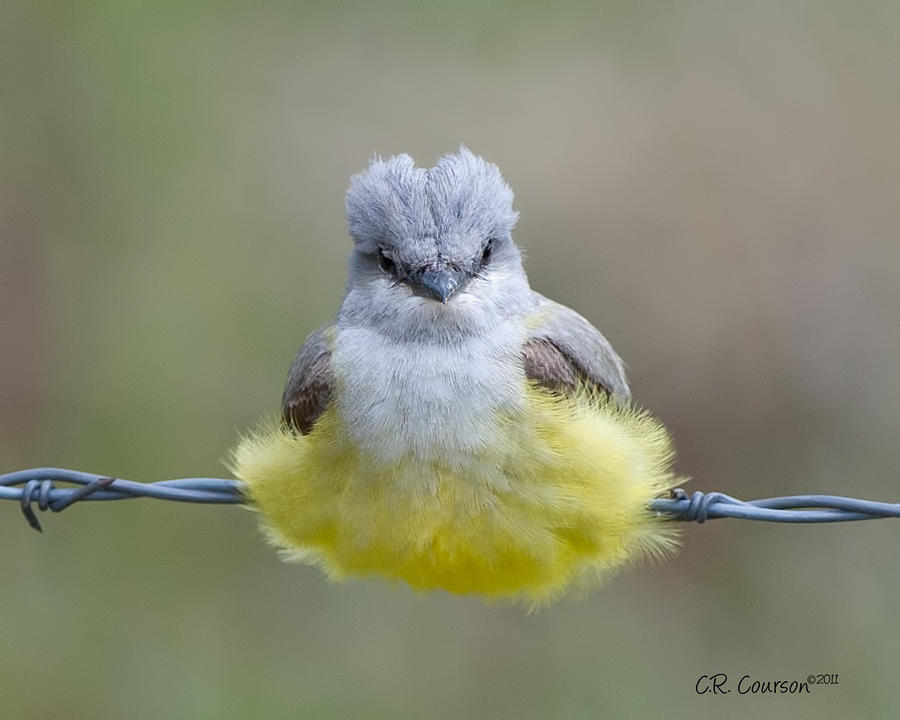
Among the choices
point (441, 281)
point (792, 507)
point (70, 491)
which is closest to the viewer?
point (792, 507)

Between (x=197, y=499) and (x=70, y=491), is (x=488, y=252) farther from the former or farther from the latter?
(x=70, y=491)

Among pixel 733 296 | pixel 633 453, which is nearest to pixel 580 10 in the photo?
pixel 733 296

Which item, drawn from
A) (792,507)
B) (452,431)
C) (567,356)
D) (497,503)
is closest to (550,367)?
(567,356)

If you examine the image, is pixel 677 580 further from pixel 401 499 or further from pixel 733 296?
pixel 401 499

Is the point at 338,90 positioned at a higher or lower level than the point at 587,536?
higher

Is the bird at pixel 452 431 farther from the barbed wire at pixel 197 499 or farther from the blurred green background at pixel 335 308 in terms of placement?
the blurred green background at pixel 335 308

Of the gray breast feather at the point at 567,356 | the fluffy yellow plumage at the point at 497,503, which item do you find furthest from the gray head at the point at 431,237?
the fluffy yellow plumage at the point at 497,503
